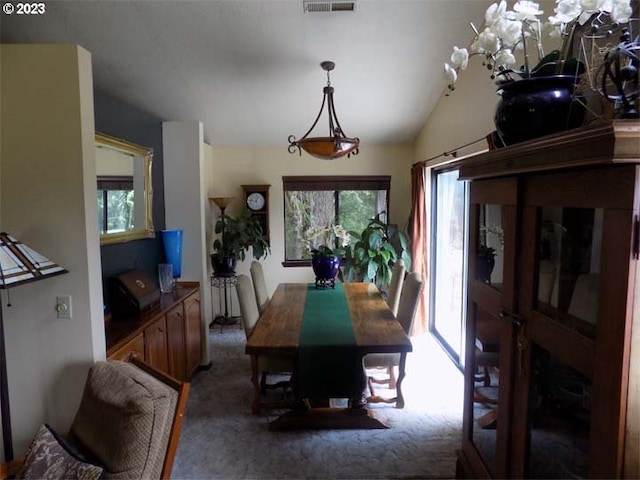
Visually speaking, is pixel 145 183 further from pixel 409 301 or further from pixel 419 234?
pixel 419 234

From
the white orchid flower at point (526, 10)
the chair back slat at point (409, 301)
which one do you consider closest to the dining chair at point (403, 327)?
the chair back slat at point (409, 301)

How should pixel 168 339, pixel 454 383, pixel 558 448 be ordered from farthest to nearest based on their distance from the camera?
1. pixel 454 383
2. pixel 168 339
3. pixel 558 448

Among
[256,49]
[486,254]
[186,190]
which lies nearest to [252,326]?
[186,190]

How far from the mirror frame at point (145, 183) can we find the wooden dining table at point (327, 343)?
130 cm

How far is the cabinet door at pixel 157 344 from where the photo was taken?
2.51m

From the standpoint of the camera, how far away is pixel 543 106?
1098 mm

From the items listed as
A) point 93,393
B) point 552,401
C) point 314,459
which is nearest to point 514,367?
point 552,401

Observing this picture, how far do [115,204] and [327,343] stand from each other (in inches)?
78.9

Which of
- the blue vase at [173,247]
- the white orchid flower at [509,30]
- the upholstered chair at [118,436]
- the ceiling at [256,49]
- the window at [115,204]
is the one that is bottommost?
the upholstered chair at [118,436]

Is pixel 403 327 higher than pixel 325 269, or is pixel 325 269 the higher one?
pixel 325 269

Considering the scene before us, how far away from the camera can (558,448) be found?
1.06 m

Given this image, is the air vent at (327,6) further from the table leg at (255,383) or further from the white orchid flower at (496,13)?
the table leg at (255,383)

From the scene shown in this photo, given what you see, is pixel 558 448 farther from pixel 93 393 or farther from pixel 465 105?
pixel 465 105

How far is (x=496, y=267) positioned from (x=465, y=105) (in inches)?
87.8
